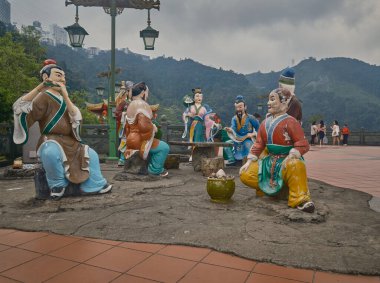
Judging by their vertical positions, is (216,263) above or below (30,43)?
below

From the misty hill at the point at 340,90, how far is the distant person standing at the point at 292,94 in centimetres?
5901

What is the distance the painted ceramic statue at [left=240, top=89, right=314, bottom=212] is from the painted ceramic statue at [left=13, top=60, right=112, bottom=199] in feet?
7.58

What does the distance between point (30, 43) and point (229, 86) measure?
184 feet

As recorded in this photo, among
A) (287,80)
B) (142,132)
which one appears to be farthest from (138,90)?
(287,80)

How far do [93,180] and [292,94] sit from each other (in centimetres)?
312

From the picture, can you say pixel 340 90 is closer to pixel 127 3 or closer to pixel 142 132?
pixel 127 3

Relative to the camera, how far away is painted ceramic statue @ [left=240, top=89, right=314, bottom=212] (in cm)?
404

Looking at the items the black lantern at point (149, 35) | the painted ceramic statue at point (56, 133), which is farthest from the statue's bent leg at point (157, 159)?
the black lantern at point (149, 35)

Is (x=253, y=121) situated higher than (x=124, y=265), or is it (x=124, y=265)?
(x=253, y=121)

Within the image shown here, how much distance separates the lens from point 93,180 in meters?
4.92

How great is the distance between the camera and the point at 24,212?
4051 millimetres

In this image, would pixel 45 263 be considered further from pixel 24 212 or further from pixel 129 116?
pixel 129 116

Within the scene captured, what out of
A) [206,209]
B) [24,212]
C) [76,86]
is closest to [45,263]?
[24,212]

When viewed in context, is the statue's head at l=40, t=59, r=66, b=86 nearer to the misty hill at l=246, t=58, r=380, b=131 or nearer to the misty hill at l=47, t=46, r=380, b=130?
the misty hill at l=47, t=46, r=380, b=130
